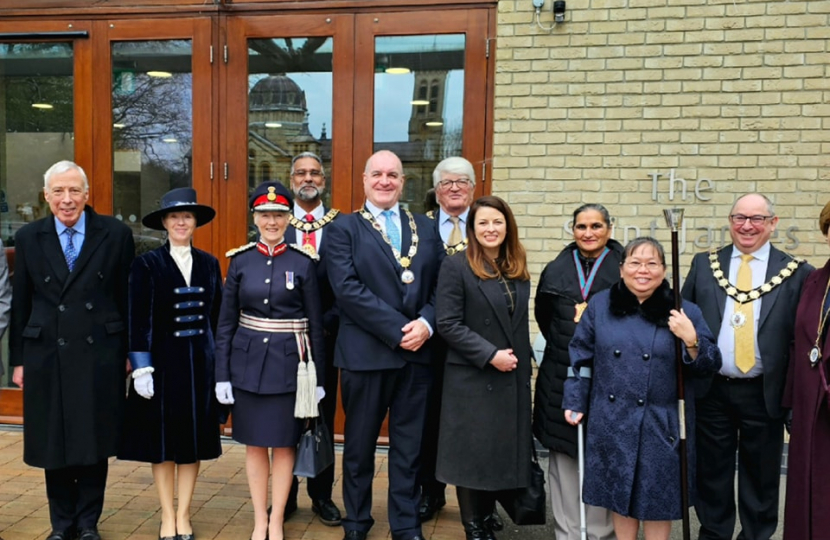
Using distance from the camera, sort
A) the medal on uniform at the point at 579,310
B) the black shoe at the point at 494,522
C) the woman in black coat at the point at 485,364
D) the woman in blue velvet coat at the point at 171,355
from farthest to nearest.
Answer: the black shoe at the point at 494,522 < the woman in blue velvet coat at the point at 171,355 < the woman in black coat at the point at 485,364 < the medal on uniform at the point at 579,310

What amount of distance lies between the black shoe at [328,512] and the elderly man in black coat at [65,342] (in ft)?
4.01

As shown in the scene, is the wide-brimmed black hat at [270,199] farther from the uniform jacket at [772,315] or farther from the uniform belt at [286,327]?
the uniform jacket at [772,315]

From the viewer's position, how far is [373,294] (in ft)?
13.0

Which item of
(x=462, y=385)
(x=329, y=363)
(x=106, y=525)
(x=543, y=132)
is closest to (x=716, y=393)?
(x=462, y=385)

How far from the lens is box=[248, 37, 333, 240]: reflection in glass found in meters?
6.00

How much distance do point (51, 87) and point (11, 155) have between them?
733mm

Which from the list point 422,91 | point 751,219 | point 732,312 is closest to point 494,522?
point 732,312

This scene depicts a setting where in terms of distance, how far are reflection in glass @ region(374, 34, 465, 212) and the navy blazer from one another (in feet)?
6.21

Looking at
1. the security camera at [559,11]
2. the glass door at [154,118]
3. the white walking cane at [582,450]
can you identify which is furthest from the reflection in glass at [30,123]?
the white walking cane at [582,450]

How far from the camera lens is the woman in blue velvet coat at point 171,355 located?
3.89 meters

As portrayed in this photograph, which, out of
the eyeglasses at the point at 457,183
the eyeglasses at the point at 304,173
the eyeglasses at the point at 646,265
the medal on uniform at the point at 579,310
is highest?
the eyeglasses at the point at 304,173

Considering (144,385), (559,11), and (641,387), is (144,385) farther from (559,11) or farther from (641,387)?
(559,11)

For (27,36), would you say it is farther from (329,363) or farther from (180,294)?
(329,363)

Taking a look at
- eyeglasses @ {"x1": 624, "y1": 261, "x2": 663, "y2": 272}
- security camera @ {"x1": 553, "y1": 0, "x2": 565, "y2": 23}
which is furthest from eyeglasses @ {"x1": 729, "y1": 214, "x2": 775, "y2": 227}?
security camera @ {"x1": 553, "y1": 0, "x2": 565, "y2": 23}
